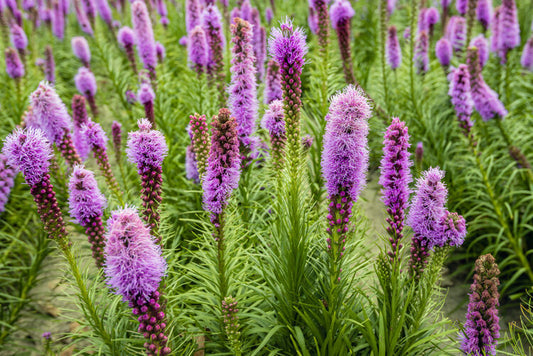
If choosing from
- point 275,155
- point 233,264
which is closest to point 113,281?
point 233,264

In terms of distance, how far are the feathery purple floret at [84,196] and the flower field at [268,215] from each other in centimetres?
1

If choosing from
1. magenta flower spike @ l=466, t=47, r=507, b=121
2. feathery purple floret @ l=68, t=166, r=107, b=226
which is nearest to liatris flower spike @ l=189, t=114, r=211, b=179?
feathery purple floret @ l=68, t=166, r=107, b=226

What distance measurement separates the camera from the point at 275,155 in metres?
3.34

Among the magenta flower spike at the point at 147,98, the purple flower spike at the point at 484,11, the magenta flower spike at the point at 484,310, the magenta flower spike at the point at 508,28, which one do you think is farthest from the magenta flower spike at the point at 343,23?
the magenta flower spike at the point at 484,310

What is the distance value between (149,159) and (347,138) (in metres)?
1.27

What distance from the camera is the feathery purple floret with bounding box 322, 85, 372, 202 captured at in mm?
2293

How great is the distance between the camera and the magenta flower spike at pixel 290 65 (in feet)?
8.20

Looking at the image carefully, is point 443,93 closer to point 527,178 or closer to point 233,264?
point 527,178

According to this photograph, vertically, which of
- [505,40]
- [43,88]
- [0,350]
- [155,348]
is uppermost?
[505,40]

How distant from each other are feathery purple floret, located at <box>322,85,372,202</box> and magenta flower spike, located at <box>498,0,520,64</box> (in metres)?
4.76

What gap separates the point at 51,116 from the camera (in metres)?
3.59

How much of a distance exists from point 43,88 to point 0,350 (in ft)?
8.80

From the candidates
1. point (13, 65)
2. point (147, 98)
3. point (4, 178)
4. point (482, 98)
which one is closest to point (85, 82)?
point (13, 65)

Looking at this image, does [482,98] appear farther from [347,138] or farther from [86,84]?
[86,84]
